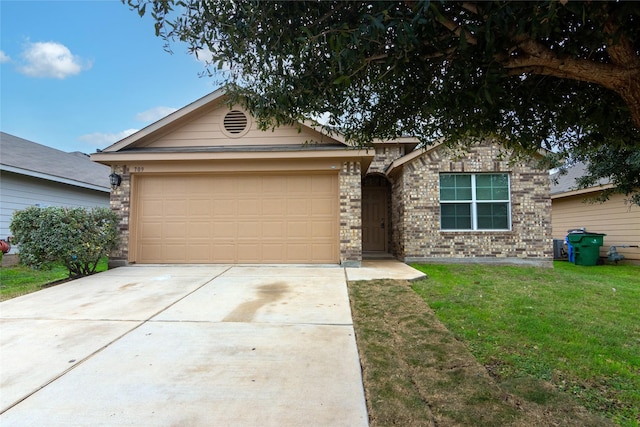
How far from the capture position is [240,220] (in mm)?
8742

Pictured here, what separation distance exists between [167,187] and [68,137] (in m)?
16.6

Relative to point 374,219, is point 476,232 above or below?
below

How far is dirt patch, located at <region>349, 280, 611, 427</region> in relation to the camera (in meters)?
2.28

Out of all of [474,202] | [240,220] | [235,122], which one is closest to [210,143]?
[235,122]

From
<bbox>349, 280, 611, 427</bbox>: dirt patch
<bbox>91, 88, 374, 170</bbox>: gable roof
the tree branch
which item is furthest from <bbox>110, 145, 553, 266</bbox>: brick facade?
the tree branch

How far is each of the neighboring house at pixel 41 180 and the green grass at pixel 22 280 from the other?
206 centimetres

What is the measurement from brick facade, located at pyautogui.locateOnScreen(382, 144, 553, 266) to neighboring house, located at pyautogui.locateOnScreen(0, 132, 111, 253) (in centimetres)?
1167

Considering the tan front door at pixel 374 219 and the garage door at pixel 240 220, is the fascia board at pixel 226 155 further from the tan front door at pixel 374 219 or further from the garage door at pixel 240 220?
the tan front door at pixel 374 219

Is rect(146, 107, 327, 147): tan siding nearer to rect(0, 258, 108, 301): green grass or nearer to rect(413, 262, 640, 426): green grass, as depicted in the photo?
rect(0, 258, 108, 301): green grass

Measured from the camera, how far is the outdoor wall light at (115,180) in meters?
8.57

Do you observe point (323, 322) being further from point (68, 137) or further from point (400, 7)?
point (68, 137)

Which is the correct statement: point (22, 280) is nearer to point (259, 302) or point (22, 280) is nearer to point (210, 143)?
point (210, 143)

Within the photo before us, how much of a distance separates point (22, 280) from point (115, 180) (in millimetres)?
2982

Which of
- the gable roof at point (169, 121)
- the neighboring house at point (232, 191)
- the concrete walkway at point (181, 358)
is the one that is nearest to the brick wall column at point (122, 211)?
the neighboring house at point (232, 191)
